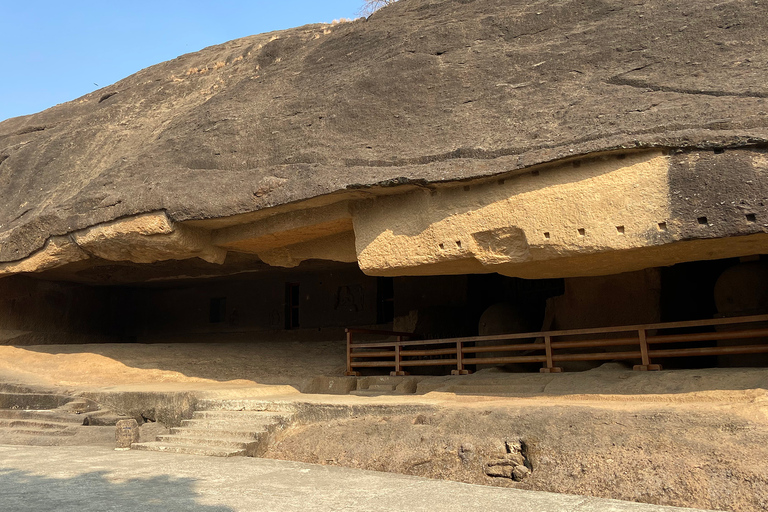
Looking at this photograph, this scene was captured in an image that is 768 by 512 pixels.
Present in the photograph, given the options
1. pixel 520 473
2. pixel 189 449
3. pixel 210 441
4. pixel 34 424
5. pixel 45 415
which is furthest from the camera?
pixel 45 415

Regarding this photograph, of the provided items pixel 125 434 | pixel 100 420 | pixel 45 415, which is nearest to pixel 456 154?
pixel 125 434

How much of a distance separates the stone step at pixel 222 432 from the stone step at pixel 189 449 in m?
0.19

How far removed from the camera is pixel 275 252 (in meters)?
7.67

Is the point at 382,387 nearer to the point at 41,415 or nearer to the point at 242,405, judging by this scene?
the point at 242,405

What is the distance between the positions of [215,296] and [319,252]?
539cm

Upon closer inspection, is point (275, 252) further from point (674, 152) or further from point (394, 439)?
point (674, 152)

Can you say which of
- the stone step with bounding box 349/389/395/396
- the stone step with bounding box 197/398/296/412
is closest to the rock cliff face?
the stone step with bounding box 349/389/395/396

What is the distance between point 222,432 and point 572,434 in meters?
2.94

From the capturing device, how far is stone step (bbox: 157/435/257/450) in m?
5.18

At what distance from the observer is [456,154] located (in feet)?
17.9

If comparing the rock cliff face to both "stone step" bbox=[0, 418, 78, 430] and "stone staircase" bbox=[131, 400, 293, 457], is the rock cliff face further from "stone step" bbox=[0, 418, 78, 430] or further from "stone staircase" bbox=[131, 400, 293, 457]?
"stone step" bbox=[0, 418, 78, 430]

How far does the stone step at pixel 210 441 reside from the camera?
5.18 metres

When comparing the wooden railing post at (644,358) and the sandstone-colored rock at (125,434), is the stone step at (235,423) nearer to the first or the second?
the sandstone-colored rock at (125,434)

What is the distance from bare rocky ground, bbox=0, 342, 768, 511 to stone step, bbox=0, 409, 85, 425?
479mm
